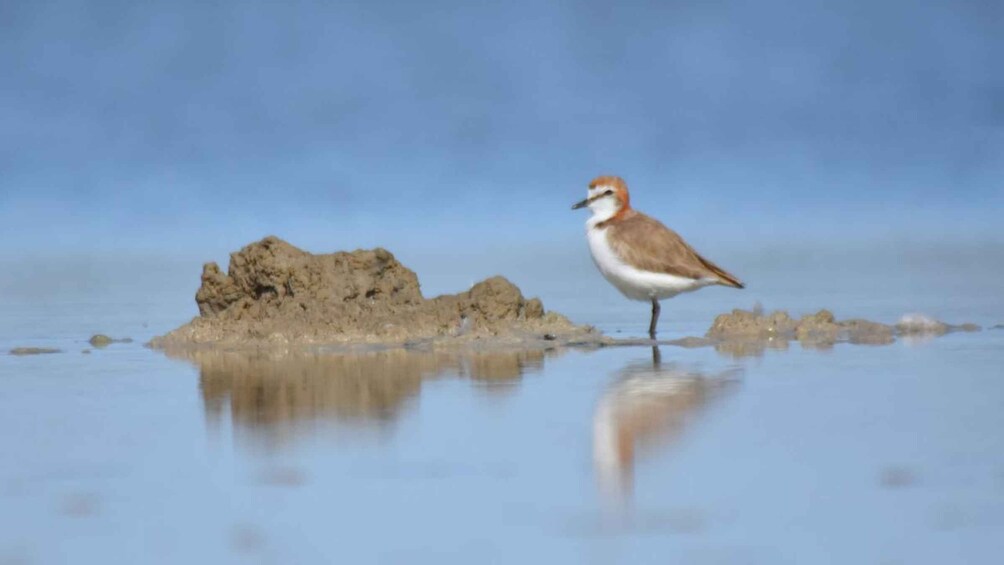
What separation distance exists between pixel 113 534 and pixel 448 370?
171 inches

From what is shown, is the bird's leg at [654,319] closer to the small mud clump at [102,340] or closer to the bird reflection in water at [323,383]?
the bird reflection in water at [323,383]

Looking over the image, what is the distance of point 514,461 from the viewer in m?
5.80

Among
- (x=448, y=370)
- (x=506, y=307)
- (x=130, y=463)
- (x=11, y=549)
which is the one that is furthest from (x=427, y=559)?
(x=506, y=307)

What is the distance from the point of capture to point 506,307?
11438 mm

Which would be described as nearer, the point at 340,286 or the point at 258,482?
the point at 258,482

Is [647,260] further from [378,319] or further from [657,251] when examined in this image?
[378,319]

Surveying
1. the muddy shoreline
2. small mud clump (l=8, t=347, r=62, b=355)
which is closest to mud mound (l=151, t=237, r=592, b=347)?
the muddy shoreline

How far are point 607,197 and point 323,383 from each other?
430 centimetres

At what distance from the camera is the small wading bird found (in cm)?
1166

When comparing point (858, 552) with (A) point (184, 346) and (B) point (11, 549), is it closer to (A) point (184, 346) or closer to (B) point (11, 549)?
(B) point (11, 549)

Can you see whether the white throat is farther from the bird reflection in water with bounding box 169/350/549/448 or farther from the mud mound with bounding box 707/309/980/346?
the bird reflection in water with bounding box 169/350/549/448

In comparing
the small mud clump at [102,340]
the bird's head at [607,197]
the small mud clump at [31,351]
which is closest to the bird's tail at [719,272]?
the bird's head at [607,197]

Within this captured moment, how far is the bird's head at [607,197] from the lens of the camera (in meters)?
12.2

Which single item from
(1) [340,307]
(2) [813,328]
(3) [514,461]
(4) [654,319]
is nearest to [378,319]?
(1) [340,307]
